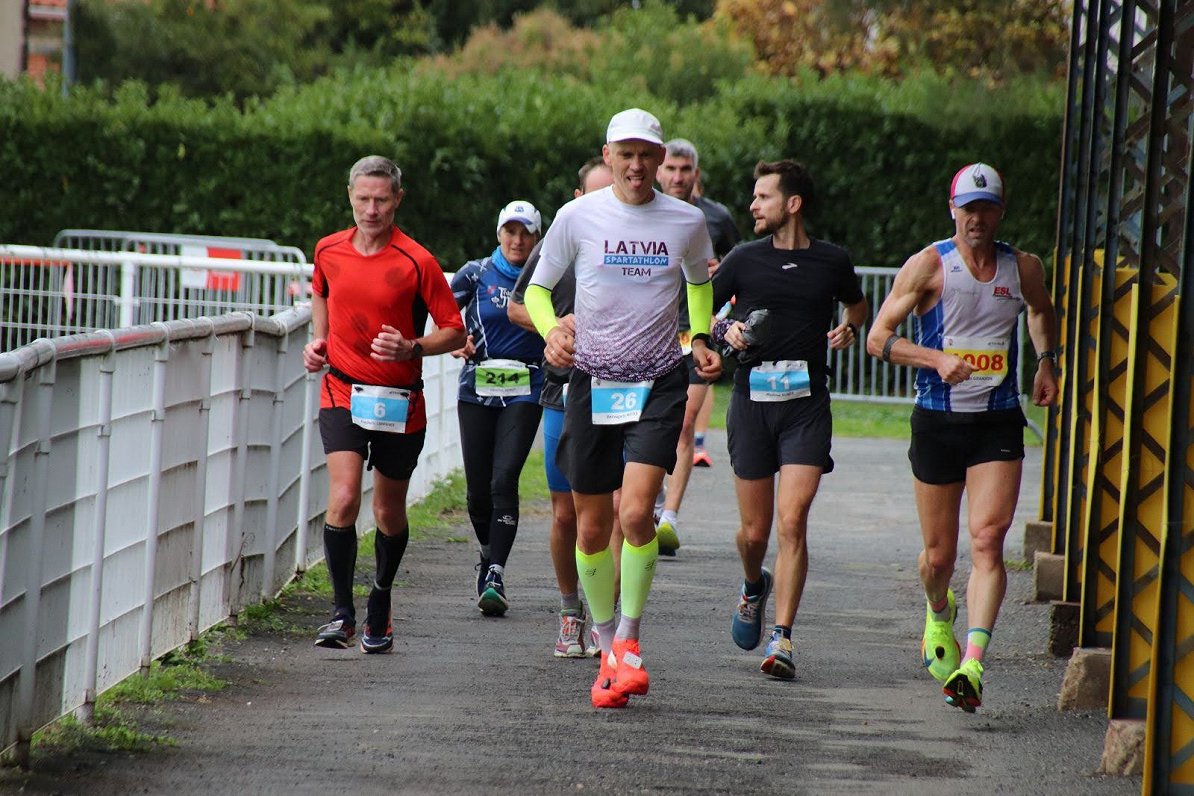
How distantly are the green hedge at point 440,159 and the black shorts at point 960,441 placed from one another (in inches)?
696

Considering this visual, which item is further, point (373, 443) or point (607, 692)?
point (373, 443)

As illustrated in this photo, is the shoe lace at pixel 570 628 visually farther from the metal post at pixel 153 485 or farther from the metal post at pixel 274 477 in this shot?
the metal post at pixel 153 485

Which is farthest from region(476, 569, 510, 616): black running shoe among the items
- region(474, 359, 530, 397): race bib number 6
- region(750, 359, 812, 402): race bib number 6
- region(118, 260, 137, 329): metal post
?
region(118, 260, 137, 329): metal post

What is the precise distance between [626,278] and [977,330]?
151 centimetres

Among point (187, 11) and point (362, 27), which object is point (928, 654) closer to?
point (187, 11)

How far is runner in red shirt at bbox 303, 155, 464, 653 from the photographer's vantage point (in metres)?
8.70

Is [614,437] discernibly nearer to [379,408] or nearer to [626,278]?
[626,278]

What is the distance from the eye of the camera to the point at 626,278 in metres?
7.79

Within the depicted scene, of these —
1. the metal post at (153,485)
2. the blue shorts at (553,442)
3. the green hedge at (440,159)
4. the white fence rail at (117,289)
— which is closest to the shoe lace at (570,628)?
the blue shorts at (553,442)

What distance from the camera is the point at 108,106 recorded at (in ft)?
86.6

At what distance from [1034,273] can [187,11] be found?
41184 mm

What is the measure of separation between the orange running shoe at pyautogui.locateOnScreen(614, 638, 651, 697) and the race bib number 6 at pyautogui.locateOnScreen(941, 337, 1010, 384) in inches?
71.2

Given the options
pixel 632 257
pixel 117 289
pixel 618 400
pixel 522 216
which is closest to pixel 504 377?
pixel 522 216

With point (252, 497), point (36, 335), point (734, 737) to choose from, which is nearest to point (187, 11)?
point (36, 335)
